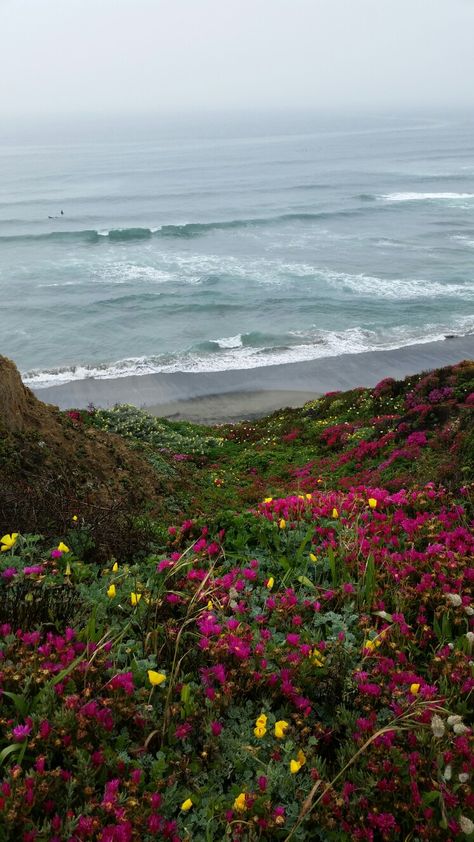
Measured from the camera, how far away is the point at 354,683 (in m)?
3.50

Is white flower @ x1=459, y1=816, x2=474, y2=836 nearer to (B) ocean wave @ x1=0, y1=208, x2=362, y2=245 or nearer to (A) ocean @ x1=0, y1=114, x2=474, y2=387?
(A) ocean @ x1=0, y1=114, x2=474, y2=387

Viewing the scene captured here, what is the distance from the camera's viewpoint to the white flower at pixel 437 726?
9.65ft

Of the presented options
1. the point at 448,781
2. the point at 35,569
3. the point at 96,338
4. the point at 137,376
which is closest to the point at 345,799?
the point at 448,781

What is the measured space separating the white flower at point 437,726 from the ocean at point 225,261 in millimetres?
26577

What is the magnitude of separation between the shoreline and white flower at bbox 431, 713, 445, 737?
2090cm

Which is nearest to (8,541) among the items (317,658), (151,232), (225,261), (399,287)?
(317,658)

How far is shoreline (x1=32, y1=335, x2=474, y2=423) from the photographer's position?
25.0 m

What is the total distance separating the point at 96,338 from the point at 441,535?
29.8 metres

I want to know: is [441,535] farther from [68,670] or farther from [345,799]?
[68,670]

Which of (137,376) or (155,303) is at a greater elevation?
(155,303)

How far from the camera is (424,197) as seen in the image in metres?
70.9

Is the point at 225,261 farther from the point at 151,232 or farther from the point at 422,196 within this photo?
the point at 422,196

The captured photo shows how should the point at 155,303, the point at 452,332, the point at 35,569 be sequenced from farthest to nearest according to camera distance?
1. the point at 155,303
2. the point at 452,332
3. the point at 35,569

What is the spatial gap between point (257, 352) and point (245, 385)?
4602mm
